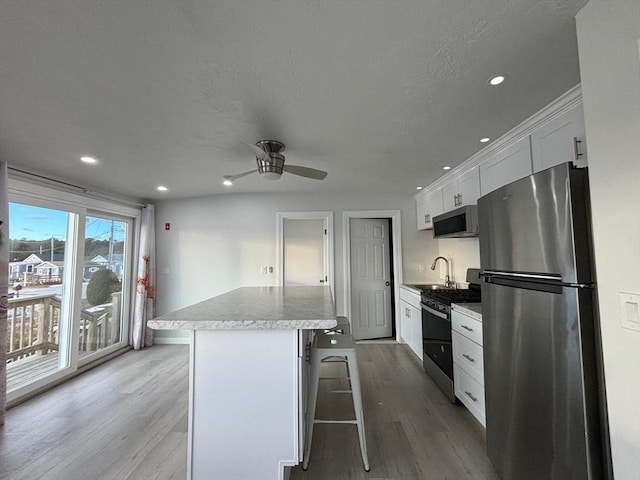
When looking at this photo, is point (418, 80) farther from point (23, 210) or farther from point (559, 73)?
point (23, 210)

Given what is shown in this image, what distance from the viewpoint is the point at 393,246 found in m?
4.55

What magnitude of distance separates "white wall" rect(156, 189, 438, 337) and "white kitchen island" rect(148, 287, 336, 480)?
2999mm

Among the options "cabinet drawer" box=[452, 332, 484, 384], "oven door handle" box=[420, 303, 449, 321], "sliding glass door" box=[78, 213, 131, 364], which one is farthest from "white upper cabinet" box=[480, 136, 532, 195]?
"sliding glass door" box=[78, 213, 131, 364]

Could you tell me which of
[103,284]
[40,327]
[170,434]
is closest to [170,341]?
[103,284]

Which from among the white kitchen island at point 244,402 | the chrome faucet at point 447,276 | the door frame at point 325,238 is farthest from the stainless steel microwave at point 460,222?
the white kitchen island at point 244,402

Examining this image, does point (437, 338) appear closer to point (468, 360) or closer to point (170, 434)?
point (468, 360)

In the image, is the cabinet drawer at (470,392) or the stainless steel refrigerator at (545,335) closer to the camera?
the stainless steel refrigerator at (545,335)

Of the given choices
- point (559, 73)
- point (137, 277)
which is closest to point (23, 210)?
point (137, 277)

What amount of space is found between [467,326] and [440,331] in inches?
21.3

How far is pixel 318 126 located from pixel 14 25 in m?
1.57

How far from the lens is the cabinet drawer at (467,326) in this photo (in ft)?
6.98

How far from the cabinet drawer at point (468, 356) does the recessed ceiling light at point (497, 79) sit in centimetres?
171

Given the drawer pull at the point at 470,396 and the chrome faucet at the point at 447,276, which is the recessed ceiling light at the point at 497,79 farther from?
the chrome faucet at the point at 447,276

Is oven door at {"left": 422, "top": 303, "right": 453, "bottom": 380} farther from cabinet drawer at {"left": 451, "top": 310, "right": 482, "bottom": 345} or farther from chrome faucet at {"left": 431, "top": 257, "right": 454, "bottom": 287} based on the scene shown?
chrome faucet at {"left": 431, "top": 257, "right": 454, "bottom": 287}
